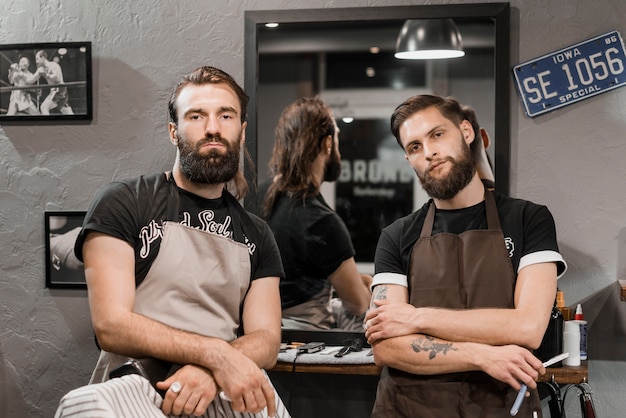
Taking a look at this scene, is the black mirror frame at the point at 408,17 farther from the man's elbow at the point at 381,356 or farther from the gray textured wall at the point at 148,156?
the man's elbow at the point at 381,356

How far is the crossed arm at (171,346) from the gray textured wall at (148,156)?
2.88ft

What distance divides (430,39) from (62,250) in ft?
5.54

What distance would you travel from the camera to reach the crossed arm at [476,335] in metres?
2.58

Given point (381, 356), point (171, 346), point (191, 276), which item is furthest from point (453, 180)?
point (171, 346)

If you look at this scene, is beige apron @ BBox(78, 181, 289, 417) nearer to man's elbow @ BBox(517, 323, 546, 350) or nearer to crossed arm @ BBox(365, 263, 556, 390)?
crossed arm @ BBox(365, 263, 556, 390)

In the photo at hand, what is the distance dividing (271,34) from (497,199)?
3.64 feet

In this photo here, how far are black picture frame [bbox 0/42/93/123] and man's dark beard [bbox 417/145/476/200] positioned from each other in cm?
146

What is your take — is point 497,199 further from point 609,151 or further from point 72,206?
point 72,206

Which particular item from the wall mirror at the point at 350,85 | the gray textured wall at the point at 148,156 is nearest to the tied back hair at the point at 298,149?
the wall mirror at the point at 350,85

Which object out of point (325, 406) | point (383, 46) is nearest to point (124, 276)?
point (325, 406)

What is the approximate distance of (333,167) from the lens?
10.9ft

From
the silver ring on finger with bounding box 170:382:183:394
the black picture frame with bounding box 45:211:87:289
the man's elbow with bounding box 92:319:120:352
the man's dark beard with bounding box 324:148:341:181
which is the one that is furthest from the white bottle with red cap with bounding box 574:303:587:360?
the black picture frame with bounding box 45:211:87:289

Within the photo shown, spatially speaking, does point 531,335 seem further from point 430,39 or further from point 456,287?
point 430,39

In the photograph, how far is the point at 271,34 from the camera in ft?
10.9
